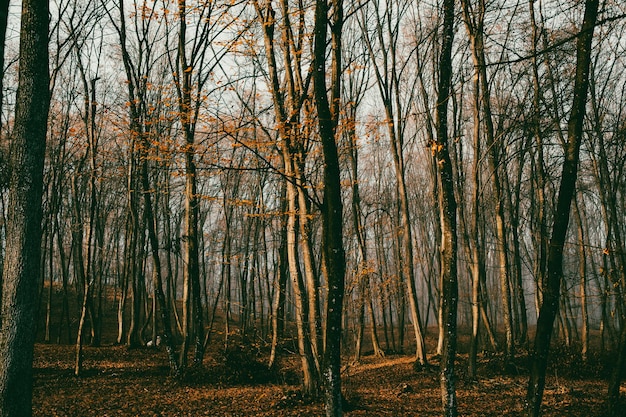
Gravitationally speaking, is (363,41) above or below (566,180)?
above

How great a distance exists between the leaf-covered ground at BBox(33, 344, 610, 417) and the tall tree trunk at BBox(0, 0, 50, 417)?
449 cm

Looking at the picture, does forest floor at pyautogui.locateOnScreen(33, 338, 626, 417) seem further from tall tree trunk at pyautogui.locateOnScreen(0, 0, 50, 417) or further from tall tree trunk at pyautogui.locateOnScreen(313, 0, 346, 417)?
tall tree trunk at pyautogui.locateOnScreen(0, 0, 50, 417)

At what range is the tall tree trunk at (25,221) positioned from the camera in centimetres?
440

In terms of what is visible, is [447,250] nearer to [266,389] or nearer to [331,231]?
[331,231]

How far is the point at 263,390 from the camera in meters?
10.5

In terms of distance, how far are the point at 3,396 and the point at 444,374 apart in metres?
5.23

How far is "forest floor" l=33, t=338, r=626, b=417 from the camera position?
8500 millimetres

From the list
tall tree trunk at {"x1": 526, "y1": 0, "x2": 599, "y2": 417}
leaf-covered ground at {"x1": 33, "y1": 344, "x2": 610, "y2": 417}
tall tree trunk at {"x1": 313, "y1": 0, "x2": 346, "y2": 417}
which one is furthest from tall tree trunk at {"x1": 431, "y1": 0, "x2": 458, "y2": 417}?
leaf-covered ground at {"x1": 33, "y1": 344, "x2": 610, "y2": 417}

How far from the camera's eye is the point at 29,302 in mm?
4531

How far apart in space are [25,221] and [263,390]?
7455 mm

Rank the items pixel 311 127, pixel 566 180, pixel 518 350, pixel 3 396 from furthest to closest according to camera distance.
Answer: pixel 518 350 < pixel 311 127 < pixel 566 180 < pixel 3 396

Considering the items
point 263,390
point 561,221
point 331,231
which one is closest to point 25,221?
point 331,231

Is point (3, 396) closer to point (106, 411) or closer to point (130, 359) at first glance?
point (106, 411)

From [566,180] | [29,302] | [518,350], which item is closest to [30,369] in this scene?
[29,302]
